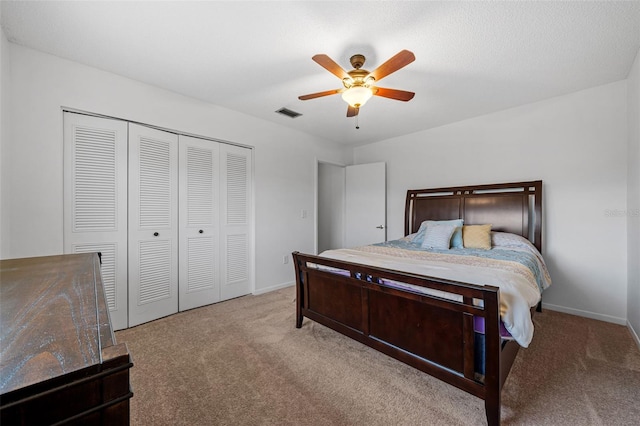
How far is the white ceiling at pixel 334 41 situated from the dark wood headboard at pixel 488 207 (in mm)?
1115

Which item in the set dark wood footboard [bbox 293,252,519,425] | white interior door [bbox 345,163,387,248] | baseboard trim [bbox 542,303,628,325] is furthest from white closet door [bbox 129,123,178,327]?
baseboard trim [bbox 542,303,628,325]

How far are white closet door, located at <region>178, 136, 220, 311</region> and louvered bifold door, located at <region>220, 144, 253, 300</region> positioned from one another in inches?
3.3

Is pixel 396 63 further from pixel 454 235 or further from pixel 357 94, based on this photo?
pixel 454 235

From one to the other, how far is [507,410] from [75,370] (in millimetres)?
2079

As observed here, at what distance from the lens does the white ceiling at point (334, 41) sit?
1728 mm

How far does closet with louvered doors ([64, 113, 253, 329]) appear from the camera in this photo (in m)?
2.44

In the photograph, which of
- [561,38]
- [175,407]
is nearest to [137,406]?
[175,407]

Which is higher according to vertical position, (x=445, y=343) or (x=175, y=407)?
(x=445, y=343)

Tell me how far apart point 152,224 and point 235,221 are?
975 millimetres

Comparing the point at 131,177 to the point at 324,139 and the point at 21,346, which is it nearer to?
the point at 21,346

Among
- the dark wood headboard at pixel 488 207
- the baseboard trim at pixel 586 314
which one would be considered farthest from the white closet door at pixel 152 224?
the baseboard trim at pixel 586 314

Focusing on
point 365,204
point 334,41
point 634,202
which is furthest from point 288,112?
point 634,202

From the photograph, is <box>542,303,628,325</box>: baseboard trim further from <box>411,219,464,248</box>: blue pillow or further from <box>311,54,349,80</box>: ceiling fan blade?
<box>311,54,349,80</box>: ceiling fan blade

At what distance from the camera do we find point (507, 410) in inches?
60.8
